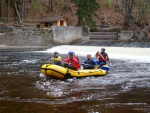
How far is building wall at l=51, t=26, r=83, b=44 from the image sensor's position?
34.9 meters

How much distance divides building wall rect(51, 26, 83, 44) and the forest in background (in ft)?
7.44

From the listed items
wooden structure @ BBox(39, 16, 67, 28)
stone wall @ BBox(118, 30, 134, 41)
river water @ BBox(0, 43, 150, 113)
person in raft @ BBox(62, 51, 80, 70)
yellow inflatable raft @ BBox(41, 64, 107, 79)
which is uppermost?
wooden structure @ BBox(39, 16, 67, 28)

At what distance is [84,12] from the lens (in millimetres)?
36875

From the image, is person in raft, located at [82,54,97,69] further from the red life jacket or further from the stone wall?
the stone wall

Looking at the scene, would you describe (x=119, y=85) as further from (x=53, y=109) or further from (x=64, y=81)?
(x=53, y=109)

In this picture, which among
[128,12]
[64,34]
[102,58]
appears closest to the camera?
[102,58]

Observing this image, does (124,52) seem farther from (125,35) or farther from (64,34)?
(125,35)

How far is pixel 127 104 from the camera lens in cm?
861

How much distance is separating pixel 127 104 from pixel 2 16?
120 feet

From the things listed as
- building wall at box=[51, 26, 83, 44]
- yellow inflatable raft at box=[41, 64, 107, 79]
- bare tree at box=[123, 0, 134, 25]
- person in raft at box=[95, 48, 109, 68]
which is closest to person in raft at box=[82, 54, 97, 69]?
yellow inflatable raft at box=[41, 64, 107, 79]

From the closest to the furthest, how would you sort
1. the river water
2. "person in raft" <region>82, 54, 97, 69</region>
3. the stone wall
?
1. the river water
2. "person in raft" <region>82, 54, 97, 69</region>
3. the stone wall

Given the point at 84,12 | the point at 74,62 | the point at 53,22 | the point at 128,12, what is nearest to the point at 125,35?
the point at 84,12

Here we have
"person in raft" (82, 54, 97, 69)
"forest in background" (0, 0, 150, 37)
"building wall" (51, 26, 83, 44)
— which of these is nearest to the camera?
"person in raft" (82, 54, 97, 69)

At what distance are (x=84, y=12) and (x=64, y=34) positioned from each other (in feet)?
13.9
